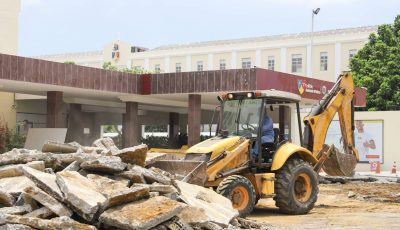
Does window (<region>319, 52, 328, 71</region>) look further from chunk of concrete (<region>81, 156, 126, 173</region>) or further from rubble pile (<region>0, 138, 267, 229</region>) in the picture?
chunk of concrete (<region>81, 156, 126, 173</region>)

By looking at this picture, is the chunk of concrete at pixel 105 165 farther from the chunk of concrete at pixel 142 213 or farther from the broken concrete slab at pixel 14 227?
the broken concrete slab at pixel 14 227

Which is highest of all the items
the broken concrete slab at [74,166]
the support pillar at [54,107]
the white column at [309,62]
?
the white column at [309,62]

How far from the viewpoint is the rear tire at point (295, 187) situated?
45.3 ft

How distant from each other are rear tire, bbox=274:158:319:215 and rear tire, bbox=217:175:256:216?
1.00 meters

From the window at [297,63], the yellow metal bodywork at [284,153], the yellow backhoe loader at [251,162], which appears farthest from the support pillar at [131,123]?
the window at [297,63]

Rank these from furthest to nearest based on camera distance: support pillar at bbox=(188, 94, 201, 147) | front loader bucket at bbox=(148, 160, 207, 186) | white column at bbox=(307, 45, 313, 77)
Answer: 1. white column at bbox=(307, 45, 313, 77)
2. support pillar at bbox=(188, 94, 201, 147)
3. front loader bucket at bbox=(148, 160, 207, 186)

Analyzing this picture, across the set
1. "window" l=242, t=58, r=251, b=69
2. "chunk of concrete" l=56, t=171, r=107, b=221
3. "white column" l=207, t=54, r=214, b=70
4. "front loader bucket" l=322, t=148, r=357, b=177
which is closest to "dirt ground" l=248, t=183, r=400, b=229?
"front loader bucket" l=322, t=148, r=357, b=177

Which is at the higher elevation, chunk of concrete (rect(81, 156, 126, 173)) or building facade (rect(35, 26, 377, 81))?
building facade (rect(35, 26, 377, 81))

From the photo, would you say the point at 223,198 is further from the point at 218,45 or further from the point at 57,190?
the point at 218,45

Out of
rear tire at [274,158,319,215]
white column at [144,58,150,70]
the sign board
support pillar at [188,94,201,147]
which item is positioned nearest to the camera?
rear tire at [274,158,319,215]

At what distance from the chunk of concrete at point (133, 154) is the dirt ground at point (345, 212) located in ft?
9.35

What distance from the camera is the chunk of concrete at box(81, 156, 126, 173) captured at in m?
10.4

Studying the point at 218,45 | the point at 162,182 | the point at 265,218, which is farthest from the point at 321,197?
the point at 218,45

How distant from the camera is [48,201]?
28.8ft
